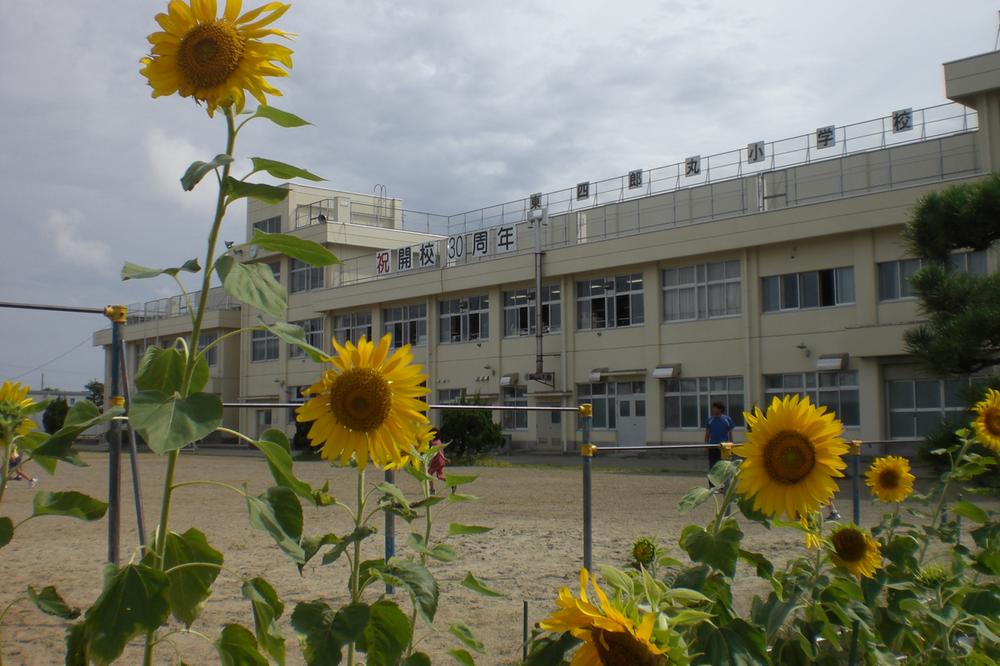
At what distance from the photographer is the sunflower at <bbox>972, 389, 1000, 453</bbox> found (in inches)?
145

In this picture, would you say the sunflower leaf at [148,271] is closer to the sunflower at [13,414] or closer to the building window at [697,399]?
the sunflower at [13,414]

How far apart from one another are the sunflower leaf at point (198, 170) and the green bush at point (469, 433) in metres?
27.2

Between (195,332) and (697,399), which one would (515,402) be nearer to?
(697,399)

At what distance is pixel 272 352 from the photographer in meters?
48.9

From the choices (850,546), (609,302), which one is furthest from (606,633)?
(609,302)

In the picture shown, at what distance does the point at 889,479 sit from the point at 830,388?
2425cm

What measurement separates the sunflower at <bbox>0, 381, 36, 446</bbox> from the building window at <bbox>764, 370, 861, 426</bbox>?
2551 centimetres

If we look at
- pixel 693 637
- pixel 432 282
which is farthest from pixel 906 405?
pixel 693 637

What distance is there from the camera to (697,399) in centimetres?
3009

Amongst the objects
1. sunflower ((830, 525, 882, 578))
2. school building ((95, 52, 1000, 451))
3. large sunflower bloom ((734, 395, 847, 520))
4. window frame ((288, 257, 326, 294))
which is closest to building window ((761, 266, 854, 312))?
school building ((95, 52, 1000, 451))

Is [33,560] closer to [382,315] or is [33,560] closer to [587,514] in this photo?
[587,514]

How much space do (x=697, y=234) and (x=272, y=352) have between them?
90.2 ft

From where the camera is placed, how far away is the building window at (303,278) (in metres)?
45.9

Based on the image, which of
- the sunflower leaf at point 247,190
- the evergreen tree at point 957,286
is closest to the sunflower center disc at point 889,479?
the sunflower leaf at point 247,190
